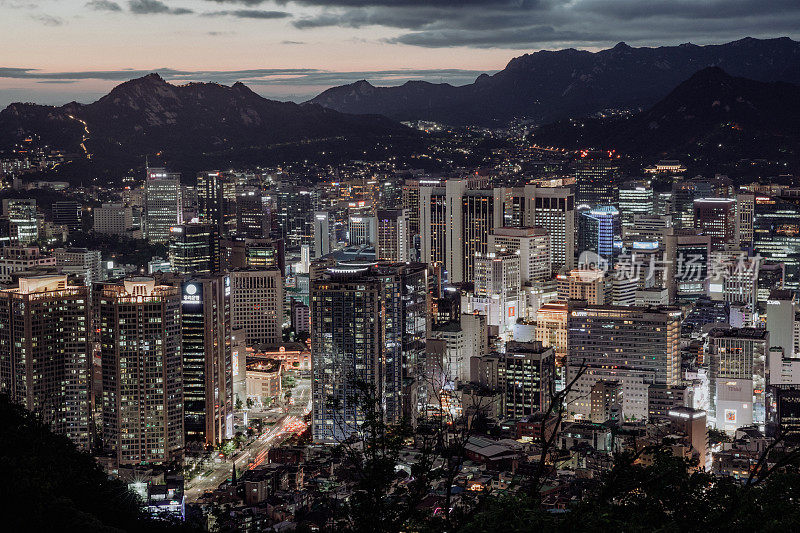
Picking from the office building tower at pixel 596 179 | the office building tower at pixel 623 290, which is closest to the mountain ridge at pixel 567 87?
the office building tower at pixel 596 179

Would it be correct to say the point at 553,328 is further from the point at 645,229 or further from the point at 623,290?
the point at 645,229

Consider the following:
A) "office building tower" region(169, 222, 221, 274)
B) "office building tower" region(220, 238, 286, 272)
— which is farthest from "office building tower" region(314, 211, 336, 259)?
"office building tower" region(169, 222, 221, 274)

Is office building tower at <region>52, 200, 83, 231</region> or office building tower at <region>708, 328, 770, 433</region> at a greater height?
office building tower at <region>52, 200, 83, 231</region>

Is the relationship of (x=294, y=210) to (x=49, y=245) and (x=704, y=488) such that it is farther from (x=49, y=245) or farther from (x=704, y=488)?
(x=704, y=488)

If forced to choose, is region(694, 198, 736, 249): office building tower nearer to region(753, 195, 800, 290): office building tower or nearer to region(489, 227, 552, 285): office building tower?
region(753, 195, 800, 290): office building tower

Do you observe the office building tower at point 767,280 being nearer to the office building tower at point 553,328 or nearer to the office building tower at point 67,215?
the office building tower at point 553,328

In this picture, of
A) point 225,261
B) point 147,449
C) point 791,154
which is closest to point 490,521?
point 147,449

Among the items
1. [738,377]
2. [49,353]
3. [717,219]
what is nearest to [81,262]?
[49,353]
